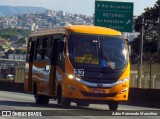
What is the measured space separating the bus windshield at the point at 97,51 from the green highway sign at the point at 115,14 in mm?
16691

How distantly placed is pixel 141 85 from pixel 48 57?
37.2 ft

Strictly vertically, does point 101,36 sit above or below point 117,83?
above

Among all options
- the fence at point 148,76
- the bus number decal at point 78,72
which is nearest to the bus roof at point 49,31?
the bus number decal at point 78,72

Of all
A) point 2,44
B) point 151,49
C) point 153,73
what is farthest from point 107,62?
point 2,44

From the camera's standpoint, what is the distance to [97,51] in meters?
23.5

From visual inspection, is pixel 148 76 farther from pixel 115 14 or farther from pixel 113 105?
pixel 113 105

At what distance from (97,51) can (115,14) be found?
680 inches

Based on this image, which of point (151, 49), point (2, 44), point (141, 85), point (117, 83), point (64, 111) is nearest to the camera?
point (64, 111)

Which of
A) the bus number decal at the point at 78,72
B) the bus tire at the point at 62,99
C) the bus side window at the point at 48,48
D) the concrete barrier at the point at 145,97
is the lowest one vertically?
the concrete barrier at the point at 145,97

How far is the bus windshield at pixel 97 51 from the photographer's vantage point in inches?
917

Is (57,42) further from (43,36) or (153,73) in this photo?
(153,73)

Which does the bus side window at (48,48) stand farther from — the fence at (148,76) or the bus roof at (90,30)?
the fence at (148,76)

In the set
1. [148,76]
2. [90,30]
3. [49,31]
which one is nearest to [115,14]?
[148,76]

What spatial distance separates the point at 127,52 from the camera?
942 inches
